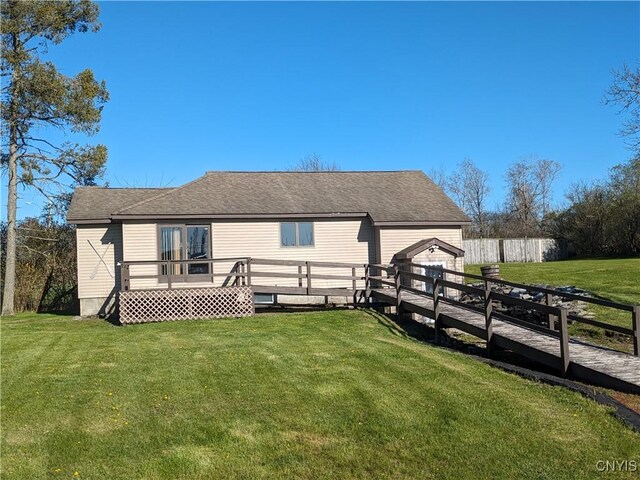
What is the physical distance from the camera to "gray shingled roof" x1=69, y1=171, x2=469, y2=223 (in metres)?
17.1

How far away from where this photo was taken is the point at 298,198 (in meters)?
18.9

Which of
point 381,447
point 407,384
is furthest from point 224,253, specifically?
point 381,447

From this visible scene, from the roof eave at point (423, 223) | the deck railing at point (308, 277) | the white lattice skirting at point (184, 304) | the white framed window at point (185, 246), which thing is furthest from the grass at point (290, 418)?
the roof eave at point (423, 223)

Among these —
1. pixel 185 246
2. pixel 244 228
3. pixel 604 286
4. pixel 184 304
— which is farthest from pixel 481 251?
pixel 184 304

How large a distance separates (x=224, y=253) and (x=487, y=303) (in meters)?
9.62

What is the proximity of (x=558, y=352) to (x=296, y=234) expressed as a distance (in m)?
10.8

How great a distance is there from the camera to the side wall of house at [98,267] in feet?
55.7

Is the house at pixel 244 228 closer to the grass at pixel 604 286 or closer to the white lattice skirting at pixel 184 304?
the white lattice skirting at pixel 184 304

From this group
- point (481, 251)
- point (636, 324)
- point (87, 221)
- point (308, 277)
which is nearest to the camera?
point (636, 324)

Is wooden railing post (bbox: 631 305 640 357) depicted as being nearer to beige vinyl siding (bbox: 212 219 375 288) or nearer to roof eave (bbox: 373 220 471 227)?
roof eave (bbox: 373 220 471 227)

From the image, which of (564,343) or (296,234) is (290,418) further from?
(296,234)

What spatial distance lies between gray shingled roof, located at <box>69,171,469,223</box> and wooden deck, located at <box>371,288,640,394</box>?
6840mm

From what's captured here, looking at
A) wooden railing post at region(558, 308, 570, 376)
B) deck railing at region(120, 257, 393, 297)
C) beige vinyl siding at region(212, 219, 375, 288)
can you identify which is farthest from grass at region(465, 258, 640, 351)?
beige vinyl siding at region(212, 219, 375, 288)

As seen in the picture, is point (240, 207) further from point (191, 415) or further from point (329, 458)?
point (329, 458)
